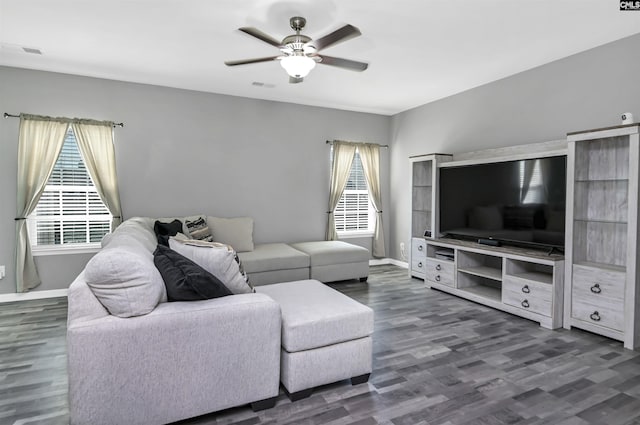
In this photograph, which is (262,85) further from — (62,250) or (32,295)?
(32,295)

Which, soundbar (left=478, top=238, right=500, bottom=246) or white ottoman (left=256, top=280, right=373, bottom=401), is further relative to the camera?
soundbar (left=478, top=238, right=500, bottom=246)

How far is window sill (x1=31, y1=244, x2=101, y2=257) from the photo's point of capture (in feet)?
13.8

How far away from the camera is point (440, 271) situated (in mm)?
4582

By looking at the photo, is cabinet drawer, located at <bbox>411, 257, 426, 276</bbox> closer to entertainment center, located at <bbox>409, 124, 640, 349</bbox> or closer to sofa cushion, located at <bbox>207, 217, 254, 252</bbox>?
entertainment center, located at <bbox>409, 124, 640, 349</bbox>

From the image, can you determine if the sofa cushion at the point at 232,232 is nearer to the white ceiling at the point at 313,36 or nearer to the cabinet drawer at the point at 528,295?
the white ceiling at the point at 313,36

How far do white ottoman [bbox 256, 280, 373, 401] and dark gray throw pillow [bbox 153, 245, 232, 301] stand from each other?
48 centimetres

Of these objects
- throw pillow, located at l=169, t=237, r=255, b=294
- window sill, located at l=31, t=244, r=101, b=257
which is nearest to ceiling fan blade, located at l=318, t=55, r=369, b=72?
throw pillow, located at l=169, t=237, r=255, b=294

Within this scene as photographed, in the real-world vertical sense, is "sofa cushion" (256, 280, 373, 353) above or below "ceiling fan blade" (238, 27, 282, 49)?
below

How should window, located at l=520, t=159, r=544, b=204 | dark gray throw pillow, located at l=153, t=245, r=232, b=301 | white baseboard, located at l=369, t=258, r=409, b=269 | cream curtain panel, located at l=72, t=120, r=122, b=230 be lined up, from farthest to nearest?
1. white baseboard, located at l=369, t=258, r=409, b=269
2. cream curtain panel, located at l=72, t=120, r=122, b=230
3. window, located at l=520, t=159, r=544, b=204
4. dark gray throw pillow, located at l=153, t=245, r=232, b=301

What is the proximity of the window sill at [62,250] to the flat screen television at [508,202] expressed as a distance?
176 inches

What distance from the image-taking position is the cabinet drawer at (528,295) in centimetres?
335

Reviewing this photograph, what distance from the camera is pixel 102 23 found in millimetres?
3018

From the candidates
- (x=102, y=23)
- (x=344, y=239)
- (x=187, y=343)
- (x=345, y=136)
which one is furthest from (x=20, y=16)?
(x=344, y=239)

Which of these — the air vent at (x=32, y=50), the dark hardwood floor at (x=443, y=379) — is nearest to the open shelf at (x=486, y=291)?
the dark hardwood floor at (x=443, y=379)
